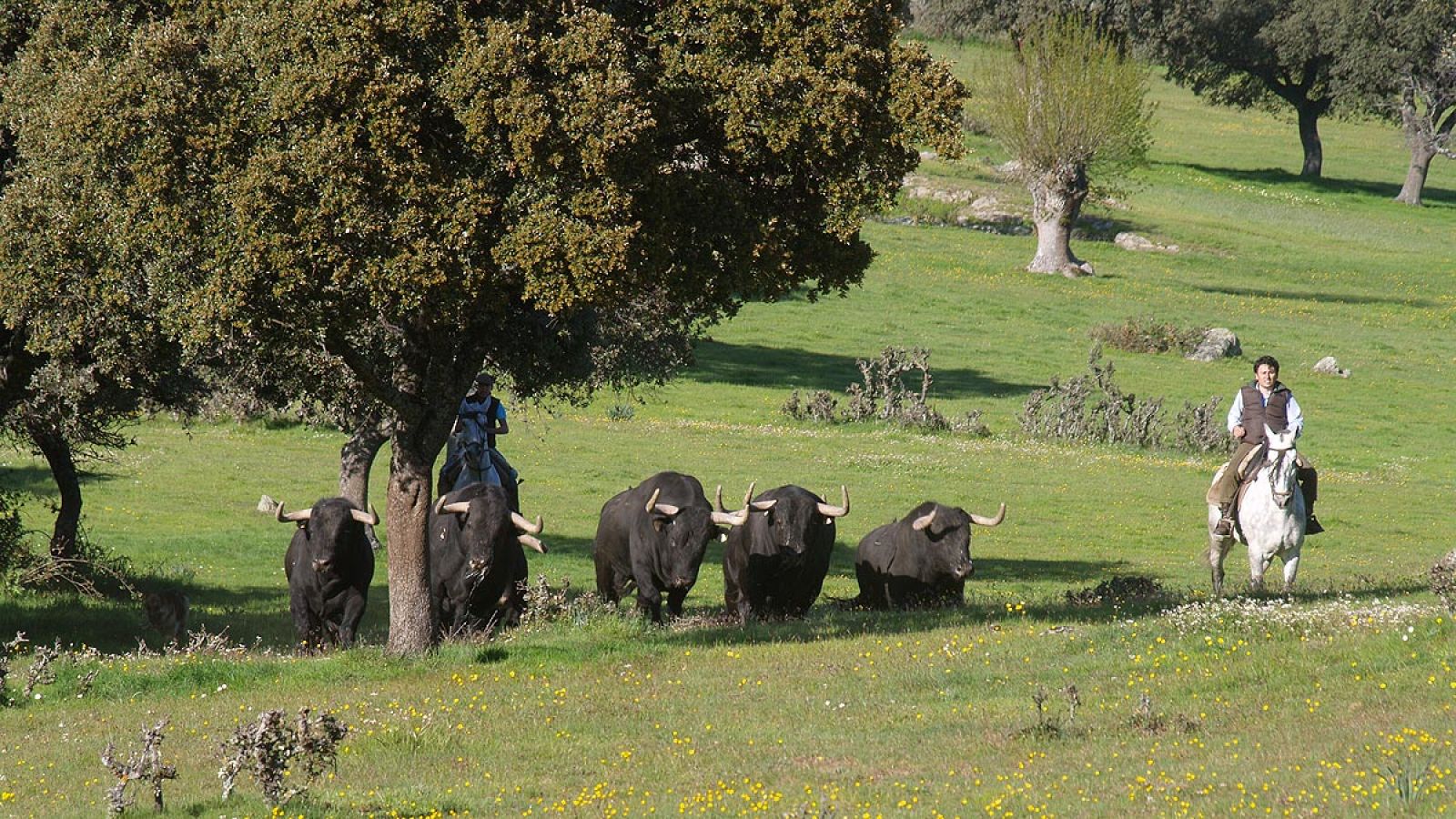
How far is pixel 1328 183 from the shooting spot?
101312 mm

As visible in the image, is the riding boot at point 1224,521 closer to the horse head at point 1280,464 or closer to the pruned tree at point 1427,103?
the horse head at point 1280,464

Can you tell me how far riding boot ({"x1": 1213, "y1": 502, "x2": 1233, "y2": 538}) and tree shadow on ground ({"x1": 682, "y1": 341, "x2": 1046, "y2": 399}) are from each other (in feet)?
93.4

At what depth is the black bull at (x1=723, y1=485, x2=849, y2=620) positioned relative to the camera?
69.3 feet

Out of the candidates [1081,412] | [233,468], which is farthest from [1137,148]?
[233,468]

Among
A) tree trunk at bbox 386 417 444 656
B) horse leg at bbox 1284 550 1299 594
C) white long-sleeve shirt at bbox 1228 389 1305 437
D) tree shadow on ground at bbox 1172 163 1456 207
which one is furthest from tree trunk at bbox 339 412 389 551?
tree shadow on ground at bbox 1172 163 1456 207

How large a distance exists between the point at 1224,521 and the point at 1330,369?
37.5 m

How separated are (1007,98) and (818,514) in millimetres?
55574

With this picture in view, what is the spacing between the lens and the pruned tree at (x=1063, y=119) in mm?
71562

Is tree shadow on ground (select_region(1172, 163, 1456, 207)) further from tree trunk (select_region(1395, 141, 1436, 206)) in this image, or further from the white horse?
the white horse

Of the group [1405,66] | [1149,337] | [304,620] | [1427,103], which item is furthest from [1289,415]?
[1427,103]

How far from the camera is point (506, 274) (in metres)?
15.3

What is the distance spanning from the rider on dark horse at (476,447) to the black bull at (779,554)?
173 inches

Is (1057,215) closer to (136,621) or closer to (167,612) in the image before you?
(136,621)

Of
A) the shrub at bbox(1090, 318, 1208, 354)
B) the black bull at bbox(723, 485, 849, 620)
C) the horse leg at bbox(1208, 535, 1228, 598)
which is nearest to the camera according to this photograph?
→ the black bull at bbox(723, 485, 849, 620)
